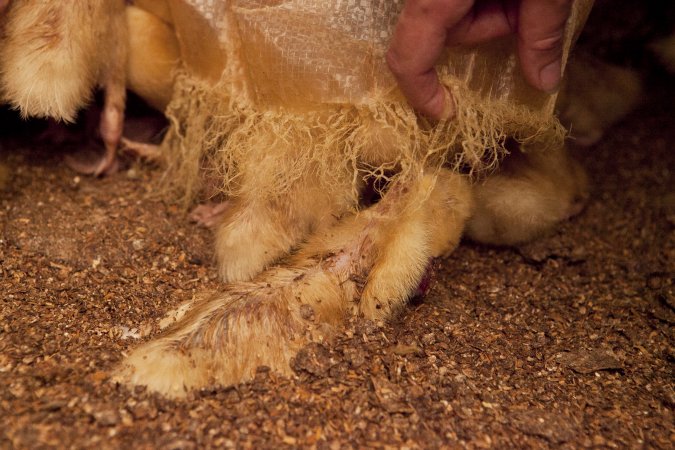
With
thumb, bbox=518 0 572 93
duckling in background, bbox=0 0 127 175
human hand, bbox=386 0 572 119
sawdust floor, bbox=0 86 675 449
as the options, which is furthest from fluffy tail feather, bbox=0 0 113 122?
thumb, bbox=518 0 572 93

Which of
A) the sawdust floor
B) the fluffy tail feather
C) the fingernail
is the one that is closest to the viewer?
the sawdust floor

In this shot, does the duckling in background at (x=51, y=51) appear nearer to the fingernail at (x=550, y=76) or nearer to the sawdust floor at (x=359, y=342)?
the sawdust floor at (x=359, y=342)

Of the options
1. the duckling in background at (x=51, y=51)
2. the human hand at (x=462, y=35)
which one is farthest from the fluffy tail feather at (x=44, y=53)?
the human hand at (x=462, y=35)

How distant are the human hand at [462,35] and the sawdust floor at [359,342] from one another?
52cm

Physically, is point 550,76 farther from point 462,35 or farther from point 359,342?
point 359,342

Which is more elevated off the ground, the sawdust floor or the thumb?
the thumb

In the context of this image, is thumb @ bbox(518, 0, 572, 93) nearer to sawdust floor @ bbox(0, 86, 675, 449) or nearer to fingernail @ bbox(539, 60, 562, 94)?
fingernail @ bbox(539, 60, 562, 94)

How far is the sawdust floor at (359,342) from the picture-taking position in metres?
1.24

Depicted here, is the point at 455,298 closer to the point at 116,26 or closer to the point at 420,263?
the point at 420,263

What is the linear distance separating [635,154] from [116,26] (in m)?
1.82

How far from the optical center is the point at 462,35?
1.39m

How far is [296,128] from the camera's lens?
5.21 feet

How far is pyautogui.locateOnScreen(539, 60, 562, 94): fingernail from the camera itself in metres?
1.42

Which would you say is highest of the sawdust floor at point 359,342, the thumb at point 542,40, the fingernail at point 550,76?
the thumb at point 542,40
